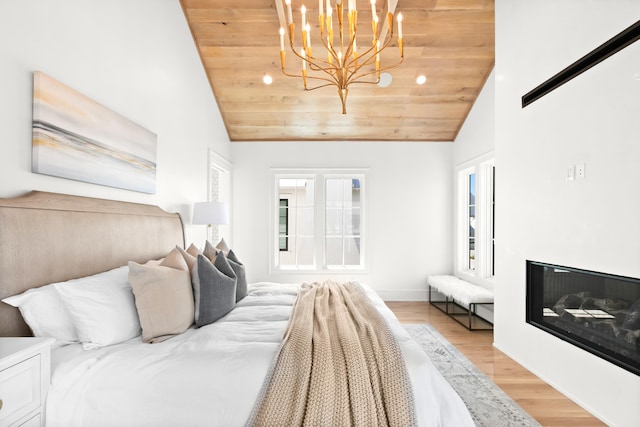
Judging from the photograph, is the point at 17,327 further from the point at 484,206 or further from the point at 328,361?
the point at 484,206

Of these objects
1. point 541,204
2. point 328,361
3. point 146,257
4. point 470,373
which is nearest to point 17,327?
point 146,257

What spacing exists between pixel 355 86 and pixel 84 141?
3.29 metres

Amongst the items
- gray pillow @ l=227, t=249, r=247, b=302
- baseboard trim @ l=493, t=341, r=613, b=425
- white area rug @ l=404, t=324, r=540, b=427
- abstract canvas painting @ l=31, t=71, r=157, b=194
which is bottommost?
white area rug @ l=404, t=324, r=540, b=427

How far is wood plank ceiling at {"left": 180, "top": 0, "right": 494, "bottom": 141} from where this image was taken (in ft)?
12.8

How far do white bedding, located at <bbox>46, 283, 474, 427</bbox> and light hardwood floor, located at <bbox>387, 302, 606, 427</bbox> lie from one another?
120 cm

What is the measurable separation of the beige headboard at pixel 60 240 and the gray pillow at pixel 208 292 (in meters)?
0.63

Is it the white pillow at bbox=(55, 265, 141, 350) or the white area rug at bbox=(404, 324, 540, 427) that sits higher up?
the white pillow at bbox=(55, 265, 141, 350)

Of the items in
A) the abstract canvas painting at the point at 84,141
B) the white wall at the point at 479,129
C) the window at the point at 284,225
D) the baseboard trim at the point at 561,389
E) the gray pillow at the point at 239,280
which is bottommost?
the baseboard trim at the point at 561,389

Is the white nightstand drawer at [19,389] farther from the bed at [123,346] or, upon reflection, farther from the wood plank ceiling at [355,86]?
the wood plank ceiling at [355,86]

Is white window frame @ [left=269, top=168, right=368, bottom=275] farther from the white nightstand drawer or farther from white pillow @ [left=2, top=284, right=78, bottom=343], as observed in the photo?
the white nightstand drawer

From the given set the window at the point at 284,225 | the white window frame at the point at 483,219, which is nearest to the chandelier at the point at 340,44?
the white window frame at the point at 483,219

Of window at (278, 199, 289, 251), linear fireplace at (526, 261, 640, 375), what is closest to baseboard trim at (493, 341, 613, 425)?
linear fireplace at (526, 261, 640, 375)

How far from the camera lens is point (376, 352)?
170 cm

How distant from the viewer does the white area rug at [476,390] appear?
2.27 m
